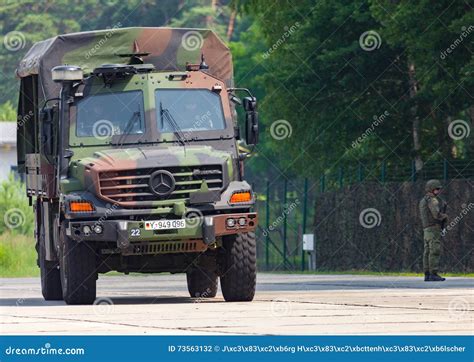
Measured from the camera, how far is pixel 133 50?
21.4 m

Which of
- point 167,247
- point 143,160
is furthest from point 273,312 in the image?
point 143,160

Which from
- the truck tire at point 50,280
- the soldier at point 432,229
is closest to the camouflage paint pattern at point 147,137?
the truck tire at point 50,280

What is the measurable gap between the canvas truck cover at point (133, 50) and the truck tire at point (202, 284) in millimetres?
2665

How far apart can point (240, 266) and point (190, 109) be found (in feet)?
6.89

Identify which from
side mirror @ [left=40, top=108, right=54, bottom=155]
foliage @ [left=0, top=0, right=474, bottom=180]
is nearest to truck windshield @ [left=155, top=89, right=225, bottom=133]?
side mirror @ [left=40, top=108, right=54, bottom=155]

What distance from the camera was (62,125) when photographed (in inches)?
807

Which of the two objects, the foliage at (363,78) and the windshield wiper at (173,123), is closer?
the windshield wiper at (173,123)

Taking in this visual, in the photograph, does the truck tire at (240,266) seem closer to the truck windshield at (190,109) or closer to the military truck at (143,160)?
the military truck at (143,160)

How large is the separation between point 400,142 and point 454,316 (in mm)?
25574

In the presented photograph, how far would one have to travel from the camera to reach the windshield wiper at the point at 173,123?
20.2 metres

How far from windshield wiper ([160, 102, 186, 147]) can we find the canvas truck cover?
0.95 metres
